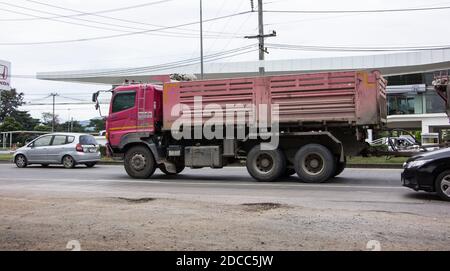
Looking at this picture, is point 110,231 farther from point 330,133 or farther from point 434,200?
point 330,133

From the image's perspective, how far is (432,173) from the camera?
10.0 meters

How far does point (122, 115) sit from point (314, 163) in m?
5.91

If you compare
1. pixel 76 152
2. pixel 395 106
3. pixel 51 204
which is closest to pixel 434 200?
pixel 51 204

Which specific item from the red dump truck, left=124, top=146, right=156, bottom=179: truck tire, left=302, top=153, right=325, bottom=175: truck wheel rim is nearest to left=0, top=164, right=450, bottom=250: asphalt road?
left=124, top=146, right=156, bottom=179: truck tire

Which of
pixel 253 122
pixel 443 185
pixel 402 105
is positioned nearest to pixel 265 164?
pixel 253 122

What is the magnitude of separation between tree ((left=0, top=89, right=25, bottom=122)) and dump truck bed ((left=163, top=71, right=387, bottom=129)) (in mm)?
77345

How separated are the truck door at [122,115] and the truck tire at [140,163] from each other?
61 centimetres

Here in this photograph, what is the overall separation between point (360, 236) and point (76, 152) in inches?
640

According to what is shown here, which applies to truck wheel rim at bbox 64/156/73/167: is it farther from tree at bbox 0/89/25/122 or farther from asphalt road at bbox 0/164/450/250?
tree at bbox 0/89/25/122

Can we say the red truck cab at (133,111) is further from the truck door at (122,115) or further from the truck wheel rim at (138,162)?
the truck wheel rim at (138,162)

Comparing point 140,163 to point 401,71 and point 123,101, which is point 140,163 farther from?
point 401,71

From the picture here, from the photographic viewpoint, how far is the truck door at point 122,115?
1523cm

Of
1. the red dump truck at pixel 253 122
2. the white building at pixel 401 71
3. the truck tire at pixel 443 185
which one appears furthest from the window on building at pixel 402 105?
the truck tire at pixel 443 185

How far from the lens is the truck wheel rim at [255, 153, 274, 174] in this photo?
14.0 metres
